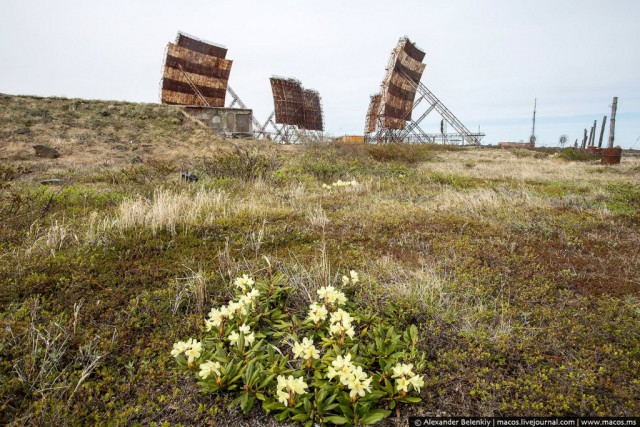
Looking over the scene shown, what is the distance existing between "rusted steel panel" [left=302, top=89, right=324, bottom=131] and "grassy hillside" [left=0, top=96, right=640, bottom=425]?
40521 mm

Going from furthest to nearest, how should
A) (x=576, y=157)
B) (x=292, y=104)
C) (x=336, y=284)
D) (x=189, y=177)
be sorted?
(x=292, y=104) → (x=576, y=157) → (x=189, y=177) → (x=336, y=284)

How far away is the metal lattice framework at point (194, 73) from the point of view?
84.6 ft

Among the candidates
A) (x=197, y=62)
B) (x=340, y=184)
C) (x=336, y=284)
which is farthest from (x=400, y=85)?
(x=336, y=284)

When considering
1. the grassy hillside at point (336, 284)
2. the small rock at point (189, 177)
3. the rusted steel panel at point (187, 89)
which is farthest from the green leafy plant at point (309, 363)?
the rusted steel panel at point (187, 89)

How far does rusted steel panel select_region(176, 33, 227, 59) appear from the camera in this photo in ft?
84.6

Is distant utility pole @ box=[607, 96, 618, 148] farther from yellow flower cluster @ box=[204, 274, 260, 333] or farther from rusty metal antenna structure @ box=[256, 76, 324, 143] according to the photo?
yellow flower cluster @ box=[204, 274, 260, 333]

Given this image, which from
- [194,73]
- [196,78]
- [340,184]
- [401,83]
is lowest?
[340,184]

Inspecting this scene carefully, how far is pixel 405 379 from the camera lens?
2338 millimetres

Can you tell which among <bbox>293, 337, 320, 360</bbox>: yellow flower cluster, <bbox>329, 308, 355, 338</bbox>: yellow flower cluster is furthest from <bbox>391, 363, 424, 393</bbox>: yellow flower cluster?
<bbox>293, 337, 320, 360</bbox>: yellow flower cluster

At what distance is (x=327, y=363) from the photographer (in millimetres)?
2594

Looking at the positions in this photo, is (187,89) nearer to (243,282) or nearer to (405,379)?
(243,282)

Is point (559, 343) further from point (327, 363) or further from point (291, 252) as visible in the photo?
point (291, 252)

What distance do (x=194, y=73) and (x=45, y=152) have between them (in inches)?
632

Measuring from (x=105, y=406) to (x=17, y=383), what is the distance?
2.24 feet
